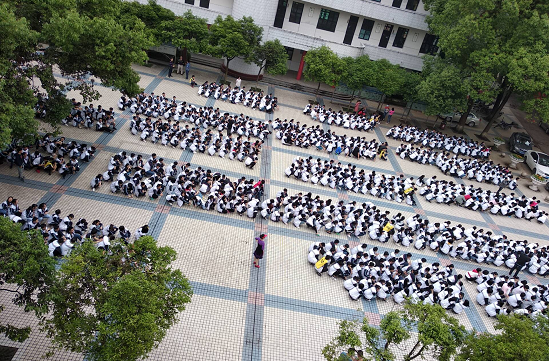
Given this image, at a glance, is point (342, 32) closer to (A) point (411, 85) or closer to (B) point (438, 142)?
(A) point (411, 85)

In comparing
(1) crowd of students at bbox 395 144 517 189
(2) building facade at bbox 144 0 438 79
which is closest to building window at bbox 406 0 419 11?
(2) building facade at bbox 144 0 438 79

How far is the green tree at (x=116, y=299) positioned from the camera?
5836 mm

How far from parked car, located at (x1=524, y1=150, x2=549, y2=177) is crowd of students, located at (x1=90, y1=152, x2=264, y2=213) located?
17.3 meters

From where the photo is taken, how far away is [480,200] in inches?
725

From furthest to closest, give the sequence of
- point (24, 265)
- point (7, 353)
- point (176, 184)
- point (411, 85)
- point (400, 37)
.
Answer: point (400, 37) < point (411, 85) < point (176, 184) < point (7, 353) < point (24, 265)

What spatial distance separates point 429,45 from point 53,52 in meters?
24.5

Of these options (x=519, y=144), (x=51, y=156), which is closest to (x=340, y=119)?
(x=519, y=144)

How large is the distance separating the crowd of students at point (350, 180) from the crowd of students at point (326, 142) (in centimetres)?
221

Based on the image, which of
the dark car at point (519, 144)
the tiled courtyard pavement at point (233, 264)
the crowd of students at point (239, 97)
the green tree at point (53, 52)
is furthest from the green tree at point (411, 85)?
the green tree at point (53, 52)

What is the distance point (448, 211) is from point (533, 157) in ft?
32.7

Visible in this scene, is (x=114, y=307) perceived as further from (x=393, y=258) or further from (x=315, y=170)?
(x=315, y=170)

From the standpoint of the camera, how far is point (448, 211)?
1770cm

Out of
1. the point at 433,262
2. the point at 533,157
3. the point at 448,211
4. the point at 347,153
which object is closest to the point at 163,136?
the point at 347,153

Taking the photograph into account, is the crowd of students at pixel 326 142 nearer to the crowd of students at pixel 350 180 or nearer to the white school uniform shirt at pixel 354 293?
the crowd of students at pixel 350 180
